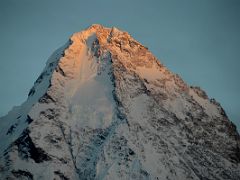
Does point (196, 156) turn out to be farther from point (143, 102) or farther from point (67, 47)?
point (67, 47)

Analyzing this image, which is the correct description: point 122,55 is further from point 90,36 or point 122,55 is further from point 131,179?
point 131,179

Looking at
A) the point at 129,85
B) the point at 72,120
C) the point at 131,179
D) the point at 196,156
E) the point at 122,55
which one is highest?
the point at 122,55

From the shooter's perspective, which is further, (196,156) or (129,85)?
(129,85)

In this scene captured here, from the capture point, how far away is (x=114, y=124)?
141 metres

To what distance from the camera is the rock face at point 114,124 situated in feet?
425

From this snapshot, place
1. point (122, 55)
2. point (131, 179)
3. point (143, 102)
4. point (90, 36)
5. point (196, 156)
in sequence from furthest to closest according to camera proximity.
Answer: point (90, 36) < point (122, 55) < point (143, 102) < point (196, 156) < point (131, 179)

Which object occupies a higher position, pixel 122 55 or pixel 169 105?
pixel 122 55

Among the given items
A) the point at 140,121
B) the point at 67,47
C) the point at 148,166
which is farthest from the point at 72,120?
the point at 67,47

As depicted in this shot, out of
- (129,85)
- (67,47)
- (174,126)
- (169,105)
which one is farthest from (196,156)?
(67,47)

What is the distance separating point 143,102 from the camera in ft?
498

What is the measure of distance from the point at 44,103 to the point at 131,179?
38.3 meters

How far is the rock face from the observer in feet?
425

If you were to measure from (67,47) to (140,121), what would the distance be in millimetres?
46614

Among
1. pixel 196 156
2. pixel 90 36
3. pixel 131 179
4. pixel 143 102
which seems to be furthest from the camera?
pixel 90 36
